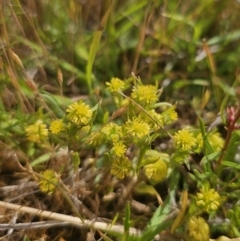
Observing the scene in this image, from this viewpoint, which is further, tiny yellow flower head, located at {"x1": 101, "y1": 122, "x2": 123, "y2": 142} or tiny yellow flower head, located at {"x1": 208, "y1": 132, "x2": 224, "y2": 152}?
tiny yellow flower head, located at {"x1": 208, "y1": 132, "x2": 224, "y2": 152}

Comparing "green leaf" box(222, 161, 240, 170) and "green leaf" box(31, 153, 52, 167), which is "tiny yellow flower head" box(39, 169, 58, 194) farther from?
"green leaf" box(222, 161, 240, 170)

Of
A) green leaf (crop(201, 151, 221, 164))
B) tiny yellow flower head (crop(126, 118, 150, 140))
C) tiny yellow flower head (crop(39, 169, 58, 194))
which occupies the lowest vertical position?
tiny yellow flower head (crop(39, 169, 58, 194))

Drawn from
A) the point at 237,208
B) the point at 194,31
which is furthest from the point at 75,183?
the point at 194,31

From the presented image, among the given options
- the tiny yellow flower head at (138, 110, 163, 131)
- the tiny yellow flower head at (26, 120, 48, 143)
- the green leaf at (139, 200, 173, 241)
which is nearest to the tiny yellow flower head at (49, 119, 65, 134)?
the tiny yellow flower head at (26, 120, 48, 143)

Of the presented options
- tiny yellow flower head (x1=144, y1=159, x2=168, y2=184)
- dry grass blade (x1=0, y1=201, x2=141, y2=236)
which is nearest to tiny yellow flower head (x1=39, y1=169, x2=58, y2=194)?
dry grass blade (x1=0, y1=201, x2=141, y2=236)

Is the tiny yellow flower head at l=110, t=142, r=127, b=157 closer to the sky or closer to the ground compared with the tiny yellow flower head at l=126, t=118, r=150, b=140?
closer to the ground

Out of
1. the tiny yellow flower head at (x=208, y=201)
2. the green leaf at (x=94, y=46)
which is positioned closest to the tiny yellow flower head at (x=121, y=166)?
the tiny yellow flower head at (x=208, y=201)

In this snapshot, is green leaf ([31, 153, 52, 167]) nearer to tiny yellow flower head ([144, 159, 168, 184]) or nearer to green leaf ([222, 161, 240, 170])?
tiny yellow flower head ([144, 159, 168, 184])
